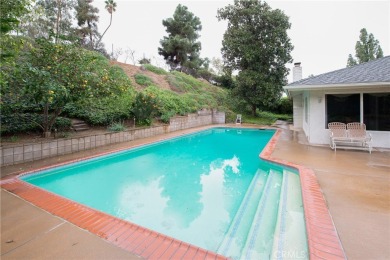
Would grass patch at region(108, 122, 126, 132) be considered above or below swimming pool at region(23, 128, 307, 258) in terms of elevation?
above

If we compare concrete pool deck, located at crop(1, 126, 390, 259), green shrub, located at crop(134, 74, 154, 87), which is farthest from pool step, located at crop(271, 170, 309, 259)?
green shrub, located at crop(134, 74, 154, 87)

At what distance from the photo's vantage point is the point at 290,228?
2.88 metres

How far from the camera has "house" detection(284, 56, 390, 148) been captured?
267 inches

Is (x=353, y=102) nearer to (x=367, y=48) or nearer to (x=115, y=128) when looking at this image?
(x=115, y=128)

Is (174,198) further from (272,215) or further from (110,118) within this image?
(110,118)

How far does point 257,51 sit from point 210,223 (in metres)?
15.1

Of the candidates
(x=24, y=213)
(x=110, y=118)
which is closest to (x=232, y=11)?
(x=110, y=118)

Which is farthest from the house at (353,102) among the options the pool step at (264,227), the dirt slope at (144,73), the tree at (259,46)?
the dirt slope at (144,73)

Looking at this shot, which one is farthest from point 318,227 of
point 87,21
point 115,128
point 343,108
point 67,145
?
point 87,21

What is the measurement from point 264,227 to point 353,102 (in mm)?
6583

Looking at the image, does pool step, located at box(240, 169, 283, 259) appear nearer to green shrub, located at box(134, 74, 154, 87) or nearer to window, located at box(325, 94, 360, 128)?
window, located at box(325, 94, 360, 128)

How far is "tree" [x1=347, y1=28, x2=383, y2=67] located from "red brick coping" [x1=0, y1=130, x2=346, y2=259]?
3104 centimetres

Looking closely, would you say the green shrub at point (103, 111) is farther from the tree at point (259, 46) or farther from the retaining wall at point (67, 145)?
the tree at point (259, 46)

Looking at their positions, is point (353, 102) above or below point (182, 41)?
below
